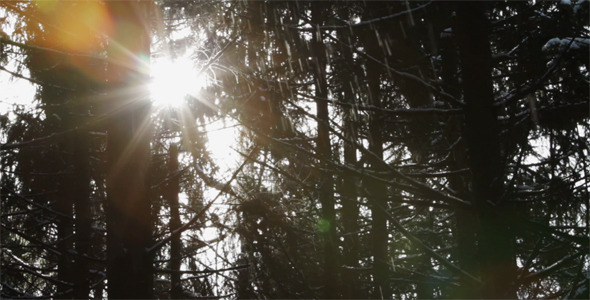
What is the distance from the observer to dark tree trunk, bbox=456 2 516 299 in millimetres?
3520

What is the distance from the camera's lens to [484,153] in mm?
3689

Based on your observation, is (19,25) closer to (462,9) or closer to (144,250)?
(144,250)

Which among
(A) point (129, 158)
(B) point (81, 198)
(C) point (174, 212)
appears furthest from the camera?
(B) point (81, 198)

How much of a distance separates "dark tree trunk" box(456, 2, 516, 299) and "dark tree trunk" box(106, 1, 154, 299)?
302 cm

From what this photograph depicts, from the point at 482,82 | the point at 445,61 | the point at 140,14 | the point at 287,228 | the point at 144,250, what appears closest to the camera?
the point at 482,82

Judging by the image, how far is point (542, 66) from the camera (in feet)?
16.2

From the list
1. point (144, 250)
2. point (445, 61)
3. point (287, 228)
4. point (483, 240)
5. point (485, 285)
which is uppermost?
point (445, 61)

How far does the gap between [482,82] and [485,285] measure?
1679 mm

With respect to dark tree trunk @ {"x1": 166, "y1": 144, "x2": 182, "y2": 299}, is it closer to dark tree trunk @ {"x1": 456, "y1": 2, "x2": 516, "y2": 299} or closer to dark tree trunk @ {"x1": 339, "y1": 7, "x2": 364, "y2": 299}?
dark tree trunk @ {"x1": 339, "y1": 7, "x2": 364, "y2": 299}

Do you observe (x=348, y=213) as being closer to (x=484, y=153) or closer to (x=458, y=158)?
(x=458, y=158)

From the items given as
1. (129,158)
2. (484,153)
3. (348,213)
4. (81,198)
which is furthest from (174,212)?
(484,153)

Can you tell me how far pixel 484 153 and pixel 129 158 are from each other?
10.7 feet

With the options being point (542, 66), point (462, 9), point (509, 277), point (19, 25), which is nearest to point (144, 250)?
point (509, 277)

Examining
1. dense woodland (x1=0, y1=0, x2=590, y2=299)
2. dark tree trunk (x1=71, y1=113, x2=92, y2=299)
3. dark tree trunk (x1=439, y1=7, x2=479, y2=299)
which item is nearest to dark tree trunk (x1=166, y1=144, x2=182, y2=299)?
dense woodland (x1=0, y1=0, x2=590, y2=299)
